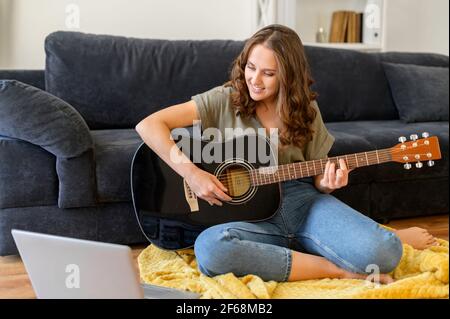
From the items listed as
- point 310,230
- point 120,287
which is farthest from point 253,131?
point 120,287

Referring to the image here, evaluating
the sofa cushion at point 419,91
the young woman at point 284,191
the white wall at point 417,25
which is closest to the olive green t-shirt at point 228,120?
the young woman at point 284,191

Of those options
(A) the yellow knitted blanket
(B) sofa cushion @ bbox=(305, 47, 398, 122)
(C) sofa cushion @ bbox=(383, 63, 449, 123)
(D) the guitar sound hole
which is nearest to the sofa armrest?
(A) the yellow knitted blanket

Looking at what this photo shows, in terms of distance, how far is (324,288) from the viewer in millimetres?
1252

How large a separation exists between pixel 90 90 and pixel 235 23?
0.98 metres

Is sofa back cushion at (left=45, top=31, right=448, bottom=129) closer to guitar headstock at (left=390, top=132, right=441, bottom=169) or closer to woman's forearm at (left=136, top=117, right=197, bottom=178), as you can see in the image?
woman's forearm at (left=136, top=117, right=197, bottom=178)

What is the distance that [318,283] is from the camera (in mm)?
1270

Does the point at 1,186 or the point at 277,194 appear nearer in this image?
the point at 277,194

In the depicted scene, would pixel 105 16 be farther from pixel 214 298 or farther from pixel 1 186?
pixel 214 298

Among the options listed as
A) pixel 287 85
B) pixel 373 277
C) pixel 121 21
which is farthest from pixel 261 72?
pixel 121 21

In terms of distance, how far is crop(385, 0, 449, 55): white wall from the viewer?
2.99 m

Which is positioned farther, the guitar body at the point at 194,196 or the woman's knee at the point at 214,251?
the guitar body at the point at 194,196

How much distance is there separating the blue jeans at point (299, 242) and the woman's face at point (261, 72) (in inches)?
13.0

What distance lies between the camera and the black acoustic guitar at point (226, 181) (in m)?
1.36

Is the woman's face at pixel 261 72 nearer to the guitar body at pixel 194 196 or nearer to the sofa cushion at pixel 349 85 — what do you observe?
the guitar body at pixel 194 196
